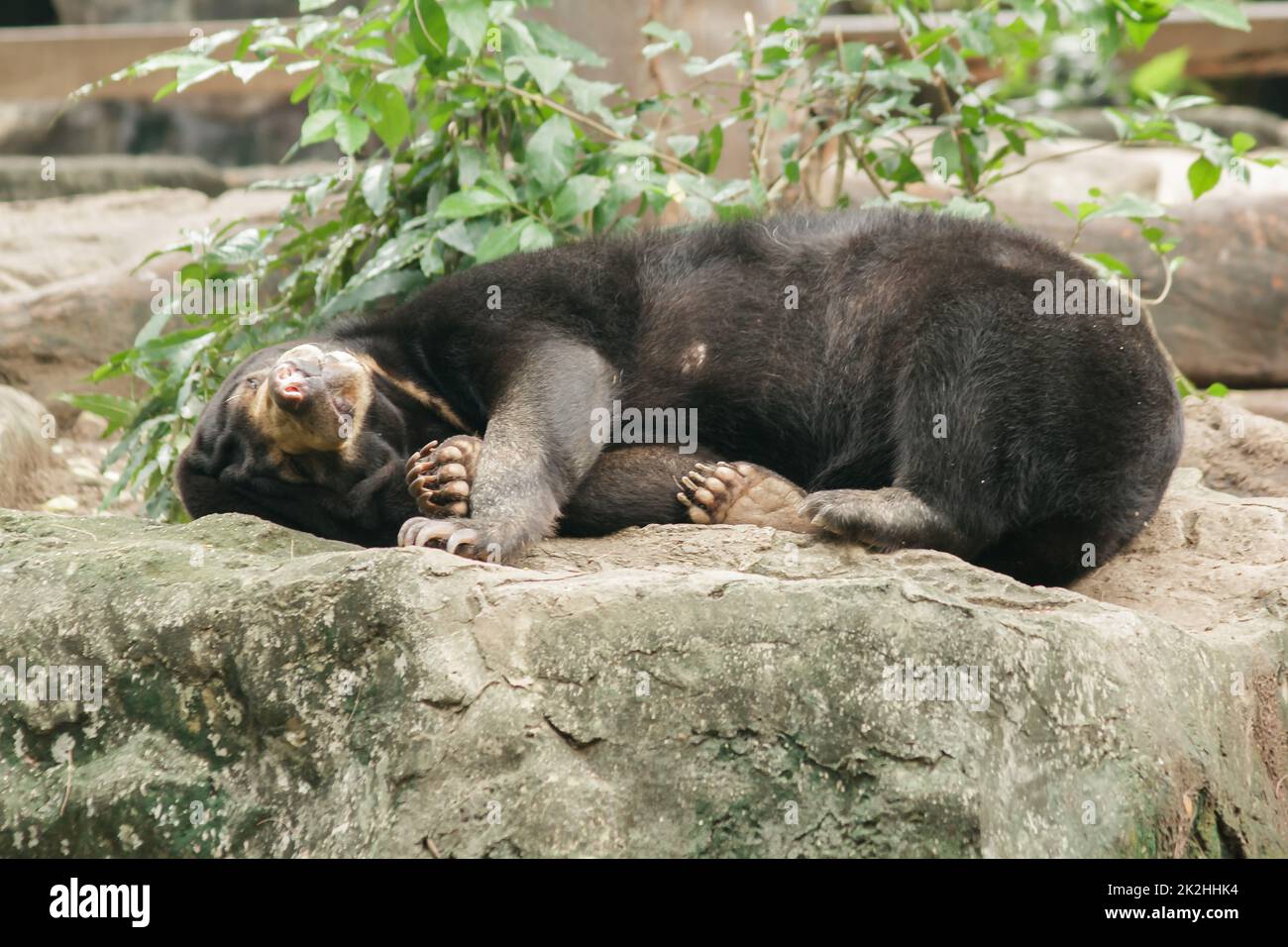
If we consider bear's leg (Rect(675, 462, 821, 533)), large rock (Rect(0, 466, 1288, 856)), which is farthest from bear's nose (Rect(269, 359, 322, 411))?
bear's leg (Rect(675, 462, 821, 533))

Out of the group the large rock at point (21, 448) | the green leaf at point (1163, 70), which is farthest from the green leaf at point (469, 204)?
the green leaf at point (1163, 70)

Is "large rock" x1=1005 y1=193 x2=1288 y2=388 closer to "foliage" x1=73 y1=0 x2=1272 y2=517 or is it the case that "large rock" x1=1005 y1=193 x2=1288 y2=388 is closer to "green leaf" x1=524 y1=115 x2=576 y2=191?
"foliage" x1=73 y1=0 x2=1272 y2=517

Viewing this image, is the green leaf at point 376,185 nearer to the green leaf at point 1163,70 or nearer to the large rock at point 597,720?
the large rock at point 597,720

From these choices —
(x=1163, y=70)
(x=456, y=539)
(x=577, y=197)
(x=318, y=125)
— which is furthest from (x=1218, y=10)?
(x=1163, y=70)

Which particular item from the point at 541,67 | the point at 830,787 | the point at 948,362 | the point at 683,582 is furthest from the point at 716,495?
the point at 541,67

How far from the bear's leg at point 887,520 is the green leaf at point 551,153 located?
1884 millimetres

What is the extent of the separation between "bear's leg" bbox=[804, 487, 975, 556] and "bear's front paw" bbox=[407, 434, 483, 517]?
94 centimetres

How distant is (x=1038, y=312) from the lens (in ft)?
13.5

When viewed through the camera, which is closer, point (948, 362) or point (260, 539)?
point (260, 539)

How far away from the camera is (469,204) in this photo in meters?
5.12

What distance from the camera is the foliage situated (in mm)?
5141

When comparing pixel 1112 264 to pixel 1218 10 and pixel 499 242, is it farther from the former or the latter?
pixel 499 242

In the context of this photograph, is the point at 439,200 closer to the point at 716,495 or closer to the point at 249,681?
the point at 716,495

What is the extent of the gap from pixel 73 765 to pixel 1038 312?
2775mm
